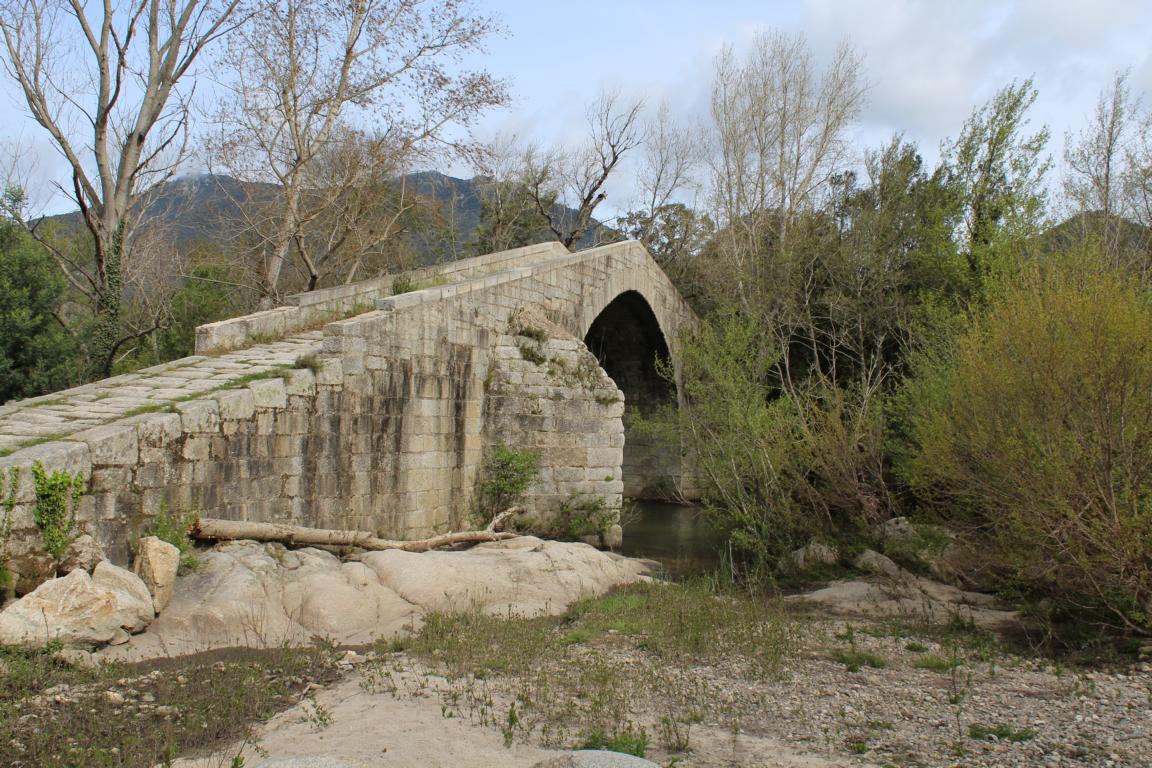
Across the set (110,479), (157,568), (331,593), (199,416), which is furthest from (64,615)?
(199,416)

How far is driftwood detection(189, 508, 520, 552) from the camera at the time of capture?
22.3 ft

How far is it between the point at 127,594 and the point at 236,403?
2.21 m

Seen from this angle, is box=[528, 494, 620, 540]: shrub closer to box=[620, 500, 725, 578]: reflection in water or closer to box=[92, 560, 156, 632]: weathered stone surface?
box=[620, 500, 725, 578]: reflection in water

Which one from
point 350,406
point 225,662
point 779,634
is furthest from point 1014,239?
point 225,662

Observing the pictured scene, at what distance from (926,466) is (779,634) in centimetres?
271

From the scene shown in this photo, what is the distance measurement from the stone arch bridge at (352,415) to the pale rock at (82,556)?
0.14 m

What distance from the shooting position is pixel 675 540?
14.7m

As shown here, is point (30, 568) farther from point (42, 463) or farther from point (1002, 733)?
point (1002, 733)

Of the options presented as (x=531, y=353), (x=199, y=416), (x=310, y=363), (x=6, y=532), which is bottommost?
(x=6, y=532)

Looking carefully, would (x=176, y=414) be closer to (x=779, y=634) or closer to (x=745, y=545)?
(x=779, y=634)

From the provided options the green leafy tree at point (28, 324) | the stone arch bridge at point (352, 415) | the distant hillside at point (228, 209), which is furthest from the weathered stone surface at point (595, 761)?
the green leafy tree at point (28, 324)

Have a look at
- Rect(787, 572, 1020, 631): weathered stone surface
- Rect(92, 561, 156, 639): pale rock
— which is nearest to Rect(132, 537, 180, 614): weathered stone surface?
Rect(92, 561, 156, 639): pale rock

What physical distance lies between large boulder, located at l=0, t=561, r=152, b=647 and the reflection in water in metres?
7.02

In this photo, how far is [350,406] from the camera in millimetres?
8844
